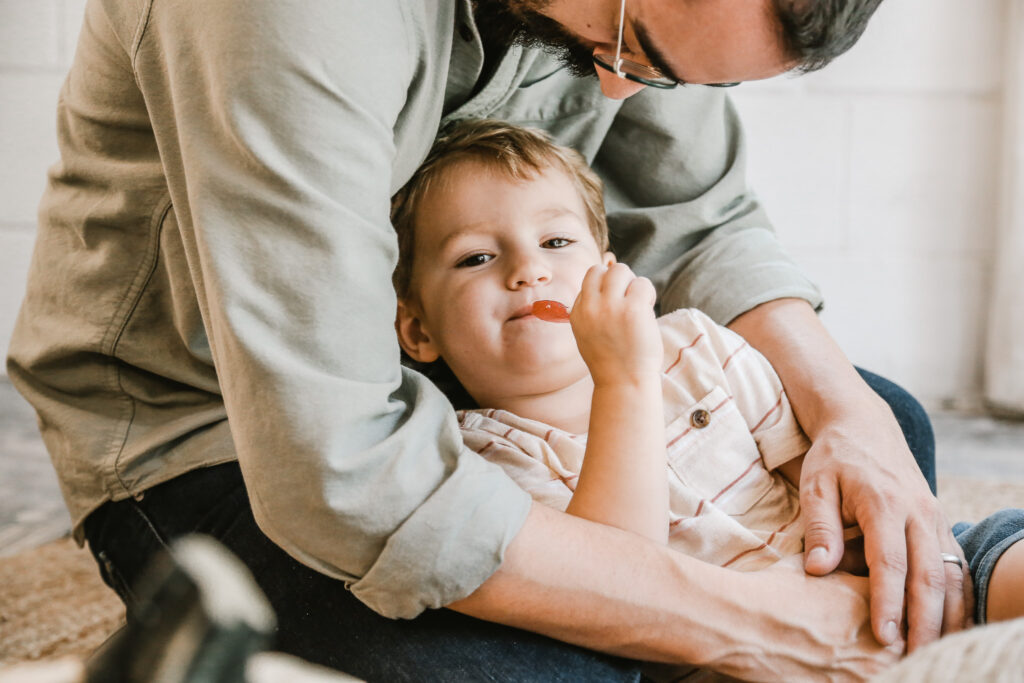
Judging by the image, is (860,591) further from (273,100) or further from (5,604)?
(5,604)

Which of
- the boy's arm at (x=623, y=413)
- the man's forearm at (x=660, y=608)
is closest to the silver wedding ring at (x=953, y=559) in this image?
the man's forearm at (x=660, y=608)

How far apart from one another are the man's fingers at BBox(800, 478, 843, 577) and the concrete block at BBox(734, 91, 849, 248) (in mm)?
1354

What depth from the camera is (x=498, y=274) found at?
38.9 inches

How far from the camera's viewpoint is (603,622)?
72 cm

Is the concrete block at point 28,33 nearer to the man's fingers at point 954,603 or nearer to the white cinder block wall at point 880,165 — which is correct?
the white cinder block wall at point 880,165

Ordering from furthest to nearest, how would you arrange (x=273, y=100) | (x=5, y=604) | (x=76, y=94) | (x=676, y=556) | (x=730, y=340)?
(x=5, y=604) < (x=730, y=340) < (x=76, y=94) < (x=676, y=556) < (x=273, y=100)

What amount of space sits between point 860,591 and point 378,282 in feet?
1.65

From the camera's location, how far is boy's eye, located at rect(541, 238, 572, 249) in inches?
40.4

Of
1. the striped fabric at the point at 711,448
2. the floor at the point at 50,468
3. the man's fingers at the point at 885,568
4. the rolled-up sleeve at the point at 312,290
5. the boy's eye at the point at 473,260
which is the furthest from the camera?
the floor at the point at 50,468

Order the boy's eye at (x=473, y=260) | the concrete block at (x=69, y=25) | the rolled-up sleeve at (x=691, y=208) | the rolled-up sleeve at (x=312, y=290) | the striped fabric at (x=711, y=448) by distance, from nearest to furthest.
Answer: the rolled-up sleeve at (x=312, y=290) < the striped fabric at (x=711, y=448) < the boy's eye at (x=473, y=260) < the rolled-up sleeve at (x=691, y=208) < the concrete block at (x=69, y=25)

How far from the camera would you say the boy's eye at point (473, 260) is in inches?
39.5

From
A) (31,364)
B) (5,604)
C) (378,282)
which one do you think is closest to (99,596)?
(5,604)

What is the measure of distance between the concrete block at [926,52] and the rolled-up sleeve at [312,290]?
1666 millimetres

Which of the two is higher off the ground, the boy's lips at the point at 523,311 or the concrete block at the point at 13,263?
the boy's lips at the point at 523,311
